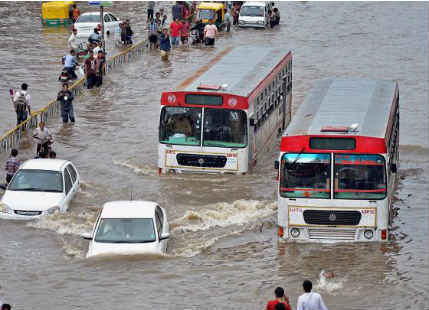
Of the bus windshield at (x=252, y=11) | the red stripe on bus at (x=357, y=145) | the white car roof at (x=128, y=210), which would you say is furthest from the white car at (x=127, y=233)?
the bus windshield at (x=252, y=11)

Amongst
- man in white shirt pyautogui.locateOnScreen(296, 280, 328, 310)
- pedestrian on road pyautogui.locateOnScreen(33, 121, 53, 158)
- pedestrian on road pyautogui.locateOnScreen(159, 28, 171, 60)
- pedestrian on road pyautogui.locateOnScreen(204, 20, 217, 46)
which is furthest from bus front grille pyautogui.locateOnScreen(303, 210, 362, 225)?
pedestrian on road pyautogui.locateOnScreen(204, 20, 217, 46)

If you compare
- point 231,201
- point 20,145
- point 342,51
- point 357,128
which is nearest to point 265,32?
point 342,51

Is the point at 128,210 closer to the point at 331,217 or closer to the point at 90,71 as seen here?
the point at 331,217

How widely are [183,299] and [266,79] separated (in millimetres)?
10458

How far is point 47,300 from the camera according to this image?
17422 mm

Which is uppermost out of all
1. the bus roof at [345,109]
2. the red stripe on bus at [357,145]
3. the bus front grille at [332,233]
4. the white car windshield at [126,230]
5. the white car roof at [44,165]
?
the bus roof at [345,109]

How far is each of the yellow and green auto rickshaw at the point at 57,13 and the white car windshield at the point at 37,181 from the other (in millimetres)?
33173

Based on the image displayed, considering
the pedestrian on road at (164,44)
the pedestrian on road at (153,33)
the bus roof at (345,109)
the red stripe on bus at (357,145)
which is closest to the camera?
the red stripe on bus at (357,145)

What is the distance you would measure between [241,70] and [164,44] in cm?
1811

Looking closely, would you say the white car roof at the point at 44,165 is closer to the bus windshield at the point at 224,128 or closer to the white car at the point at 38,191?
the white car at the point at 38,191

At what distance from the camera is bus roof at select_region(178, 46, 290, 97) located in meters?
24.7

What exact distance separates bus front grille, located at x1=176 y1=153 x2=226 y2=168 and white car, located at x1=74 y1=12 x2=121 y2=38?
24414 mm

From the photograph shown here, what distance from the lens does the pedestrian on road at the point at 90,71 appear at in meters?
36.6

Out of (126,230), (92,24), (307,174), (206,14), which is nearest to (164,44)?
(92,24)
